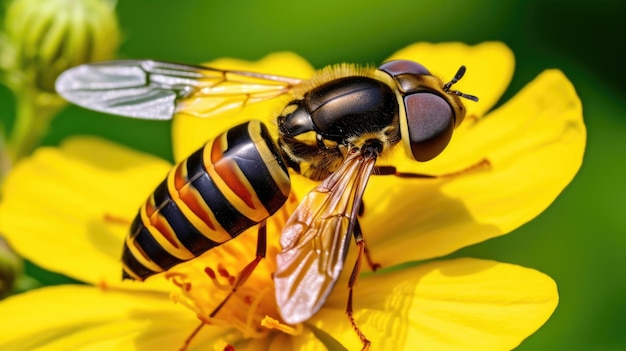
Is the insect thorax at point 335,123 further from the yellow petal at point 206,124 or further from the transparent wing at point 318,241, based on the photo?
the yellow petal at point 206,124

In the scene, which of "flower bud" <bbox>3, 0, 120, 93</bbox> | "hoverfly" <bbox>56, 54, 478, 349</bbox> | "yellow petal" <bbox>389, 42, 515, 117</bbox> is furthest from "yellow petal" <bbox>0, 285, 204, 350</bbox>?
"yellow petal" <bbox>389, 42, 515, 117</bbox>

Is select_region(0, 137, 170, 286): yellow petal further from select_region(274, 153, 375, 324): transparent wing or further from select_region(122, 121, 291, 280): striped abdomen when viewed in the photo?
select_region(274, 153, 375, 324): transparent wing

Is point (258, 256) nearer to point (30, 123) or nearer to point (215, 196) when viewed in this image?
point (215, 196)

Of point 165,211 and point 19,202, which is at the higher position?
point 165,211

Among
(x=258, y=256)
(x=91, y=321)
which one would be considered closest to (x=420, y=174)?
(x=258, y=256)

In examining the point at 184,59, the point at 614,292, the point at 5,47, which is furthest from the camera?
the point at 184,59

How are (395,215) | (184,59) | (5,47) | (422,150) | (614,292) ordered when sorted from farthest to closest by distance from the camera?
(184,59), (5,47), (614,292), (395,215), (422,150)

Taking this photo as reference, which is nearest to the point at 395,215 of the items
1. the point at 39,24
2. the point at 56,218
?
the point at 56,218

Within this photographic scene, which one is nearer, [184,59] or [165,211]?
[165,211]

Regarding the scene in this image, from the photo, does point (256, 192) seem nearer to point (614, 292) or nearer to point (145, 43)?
point (614, 292)
